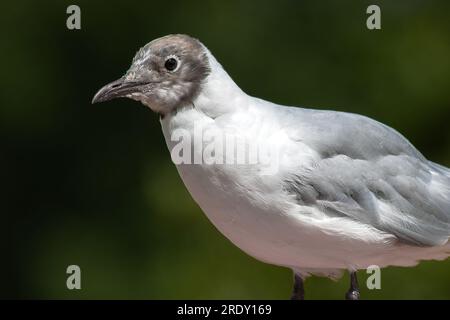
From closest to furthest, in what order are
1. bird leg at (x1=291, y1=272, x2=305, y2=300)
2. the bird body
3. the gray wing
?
the bird body, the gray wing, bird leg at (x1=291, y1=272, x2=305, y2=300)

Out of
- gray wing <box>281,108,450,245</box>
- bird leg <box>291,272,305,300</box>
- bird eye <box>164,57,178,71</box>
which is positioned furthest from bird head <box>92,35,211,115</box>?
bird leg <box>291,272,305,300</box>

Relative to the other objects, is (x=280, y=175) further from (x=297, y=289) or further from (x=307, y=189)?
(x=297, y=289)

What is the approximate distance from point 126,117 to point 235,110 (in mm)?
2058

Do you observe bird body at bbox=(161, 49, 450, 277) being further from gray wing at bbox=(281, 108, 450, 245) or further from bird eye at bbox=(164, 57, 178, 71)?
bird eye at bbox=(164, 57, 178, 71)

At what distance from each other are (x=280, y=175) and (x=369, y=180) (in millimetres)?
321

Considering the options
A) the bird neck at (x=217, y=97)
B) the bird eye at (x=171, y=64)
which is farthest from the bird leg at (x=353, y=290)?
the bird eye at (x=171, y=64)

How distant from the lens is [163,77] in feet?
8.70

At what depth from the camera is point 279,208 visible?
8.66 feet

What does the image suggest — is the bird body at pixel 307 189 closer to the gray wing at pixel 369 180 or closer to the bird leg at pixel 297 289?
the gray wing at pixel 369 180

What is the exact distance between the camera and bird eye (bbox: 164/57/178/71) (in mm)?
2656

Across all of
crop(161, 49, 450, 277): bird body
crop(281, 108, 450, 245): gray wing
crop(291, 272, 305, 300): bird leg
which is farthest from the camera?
crop(291, 272, 305, 300): bird leg

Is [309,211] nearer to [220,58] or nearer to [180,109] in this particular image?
[180,109]

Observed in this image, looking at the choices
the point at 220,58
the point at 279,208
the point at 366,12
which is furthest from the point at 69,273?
the point at 279,208

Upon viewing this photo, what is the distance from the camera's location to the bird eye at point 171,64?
2656 mm
